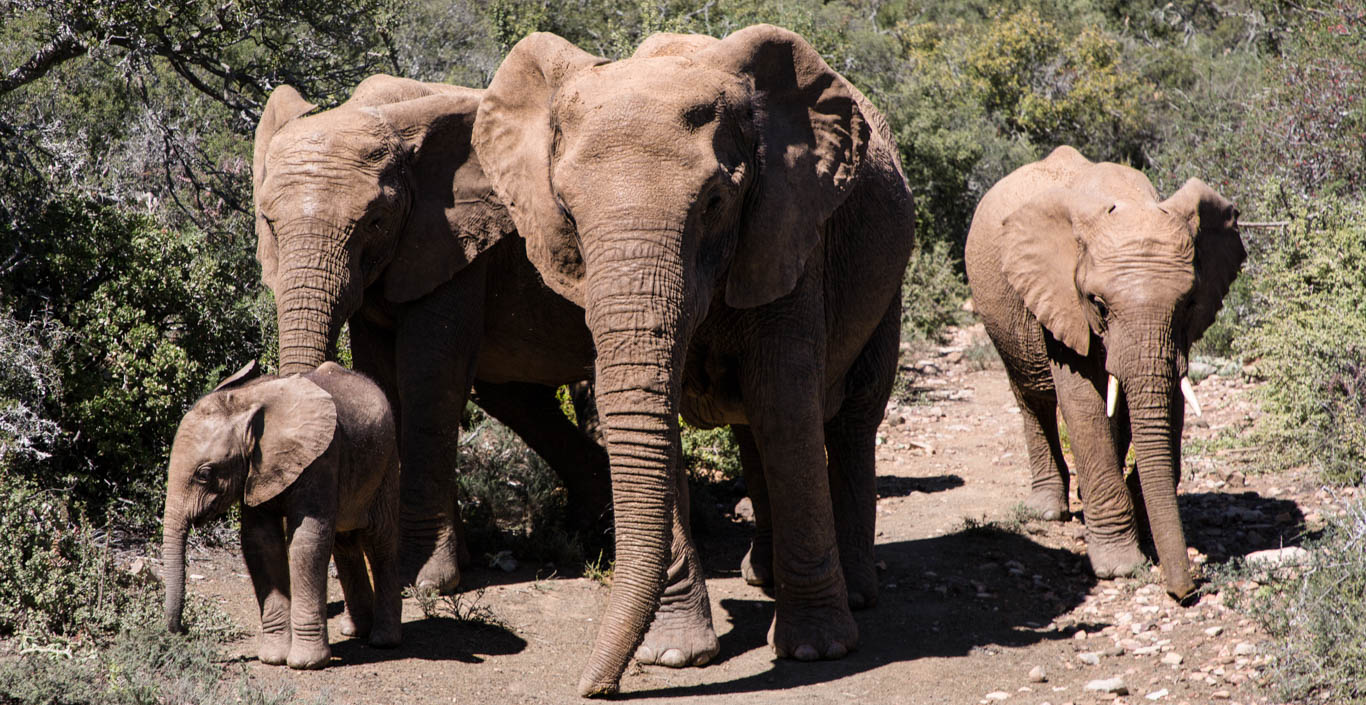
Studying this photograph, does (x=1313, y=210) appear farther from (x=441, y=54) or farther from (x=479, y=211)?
(x=441, y=54)

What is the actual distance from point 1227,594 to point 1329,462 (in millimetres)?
2695

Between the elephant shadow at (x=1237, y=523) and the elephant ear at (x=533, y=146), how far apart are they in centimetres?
418

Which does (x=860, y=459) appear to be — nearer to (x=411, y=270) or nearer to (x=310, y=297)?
(x=411, y=270)

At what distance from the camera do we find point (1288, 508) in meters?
8.52

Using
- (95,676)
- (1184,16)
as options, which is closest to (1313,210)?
(95,676)

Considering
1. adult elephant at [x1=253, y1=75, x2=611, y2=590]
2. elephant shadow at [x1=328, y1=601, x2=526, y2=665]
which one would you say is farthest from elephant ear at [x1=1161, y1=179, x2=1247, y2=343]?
elephant shadow at [x1=328, y1=601, x2=526, y2=665]

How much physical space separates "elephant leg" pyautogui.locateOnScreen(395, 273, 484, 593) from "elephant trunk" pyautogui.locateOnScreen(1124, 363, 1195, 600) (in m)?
3.40

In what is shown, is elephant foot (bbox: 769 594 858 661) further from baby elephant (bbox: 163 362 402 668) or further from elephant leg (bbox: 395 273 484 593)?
baby elephant (bbox: 163 362 402 668)

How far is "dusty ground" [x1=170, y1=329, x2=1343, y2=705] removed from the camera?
227 inches

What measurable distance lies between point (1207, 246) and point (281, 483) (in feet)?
16.5

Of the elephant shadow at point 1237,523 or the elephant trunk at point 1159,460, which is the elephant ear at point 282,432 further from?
the elephant shadow at point 1237,523

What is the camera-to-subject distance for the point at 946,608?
24.3 feet

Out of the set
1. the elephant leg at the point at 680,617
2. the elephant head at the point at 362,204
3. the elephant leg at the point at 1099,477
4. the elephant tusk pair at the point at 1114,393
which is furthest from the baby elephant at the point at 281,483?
the elephant leg at the point at 1099,477

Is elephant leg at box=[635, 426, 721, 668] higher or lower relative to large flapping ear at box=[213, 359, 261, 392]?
lower
